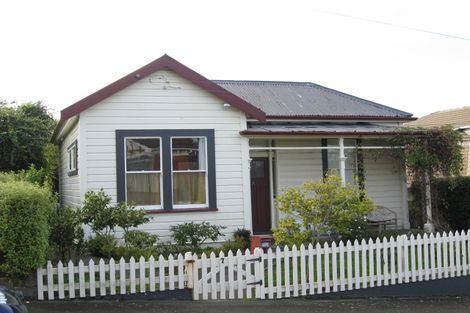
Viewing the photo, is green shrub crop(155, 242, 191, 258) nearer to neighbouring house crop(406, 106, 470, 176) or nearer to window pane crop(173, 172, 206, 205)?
window pane crop(173, 172, 206, 205)

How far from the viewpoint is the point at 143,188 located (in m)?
13.0

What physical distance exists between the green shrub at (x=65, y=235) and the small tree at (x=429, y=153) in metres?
8.89

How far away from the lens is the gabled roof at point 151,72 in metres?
12.5

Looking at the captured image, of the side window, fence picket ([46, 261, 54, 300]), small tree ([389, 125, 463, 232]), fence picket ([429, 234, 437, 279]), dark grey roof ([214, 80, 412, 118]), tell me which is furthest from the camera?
dark grey roof ([214, 80, 412, 118])

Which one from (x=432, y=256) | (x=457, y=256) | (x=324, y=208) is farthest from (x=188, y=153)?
(x=457, y=256)

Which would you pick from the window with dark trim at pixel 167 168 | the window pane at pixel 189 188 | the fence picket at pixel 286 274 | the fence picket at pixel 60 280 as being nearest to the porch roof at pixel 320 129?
the window with dark trim at pixel 167 168

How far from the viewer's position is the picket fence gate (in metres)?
8.41

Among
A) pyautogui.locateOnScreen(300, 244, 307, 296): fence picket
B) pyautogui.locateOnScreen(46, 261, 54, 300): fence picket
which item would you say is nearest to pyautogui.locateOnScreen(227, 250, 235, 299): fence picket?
pyautogui.locateOnScreen(300, 244, 307, 296): fence picket

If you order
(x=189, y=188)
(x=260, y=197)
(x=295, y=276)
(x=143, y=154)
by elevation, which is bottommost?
(x=295, y=276)

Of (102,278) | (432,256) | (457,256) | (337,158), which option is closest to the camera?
(102,278)

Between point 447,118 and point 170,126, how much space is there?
2141 cm

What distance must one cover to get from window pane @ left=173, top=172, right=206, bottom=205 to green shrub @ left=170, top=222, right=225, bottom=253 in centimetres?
72

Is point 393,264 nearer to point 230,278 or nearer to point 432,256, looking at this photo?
point 432,256

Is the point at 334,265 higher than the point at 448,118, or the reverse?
the point at 448,118
